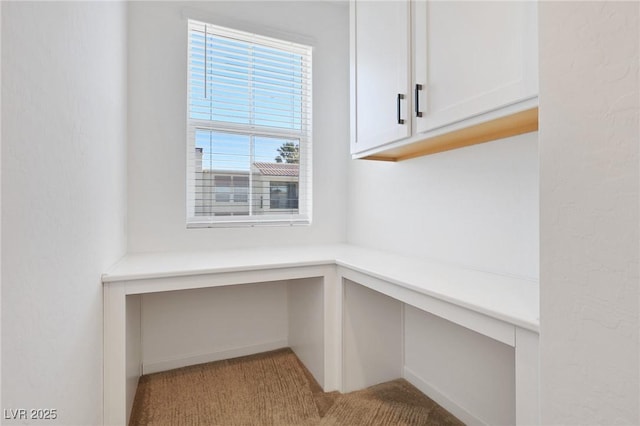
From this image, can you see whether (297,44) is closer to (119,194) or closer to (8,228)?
(119,194)

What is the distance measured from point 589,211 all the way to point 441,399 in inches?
61.1

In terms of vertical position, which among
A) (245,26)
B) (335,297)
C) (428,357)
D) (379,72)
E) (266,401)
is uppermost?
(245,26)

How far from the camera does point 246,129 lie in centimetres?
223

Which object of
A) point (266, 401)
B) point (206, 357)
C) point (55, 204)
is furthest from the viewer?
point (206, 357)

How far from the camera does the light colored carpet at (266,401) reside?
1558 millimetres

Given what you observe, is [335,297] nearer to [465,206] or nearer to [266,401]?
[266,401]

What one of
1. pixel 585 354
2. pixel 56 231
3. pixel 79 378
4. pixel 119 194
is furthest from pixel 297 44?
pixel 585 354

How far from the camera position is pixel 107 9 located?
1.44 metres

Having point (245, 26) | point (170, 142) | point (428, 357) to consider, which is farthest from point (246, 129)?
point (428, 357)

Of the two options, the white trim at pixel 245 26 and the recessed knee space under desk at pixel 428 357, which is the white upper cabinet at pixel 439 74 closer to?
the white trim at pixel 245 26

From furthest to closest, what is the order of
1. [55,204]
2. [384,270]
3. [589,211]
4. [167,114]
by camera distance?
[167,114] → [384,270] → [55,204] → [589,211]

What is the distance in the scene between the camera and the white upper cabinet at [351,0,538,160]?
39.3 inches

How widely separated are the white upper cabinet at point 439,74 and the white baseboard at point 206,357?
1471 millimetres

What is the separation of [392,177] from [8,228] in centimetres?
174
